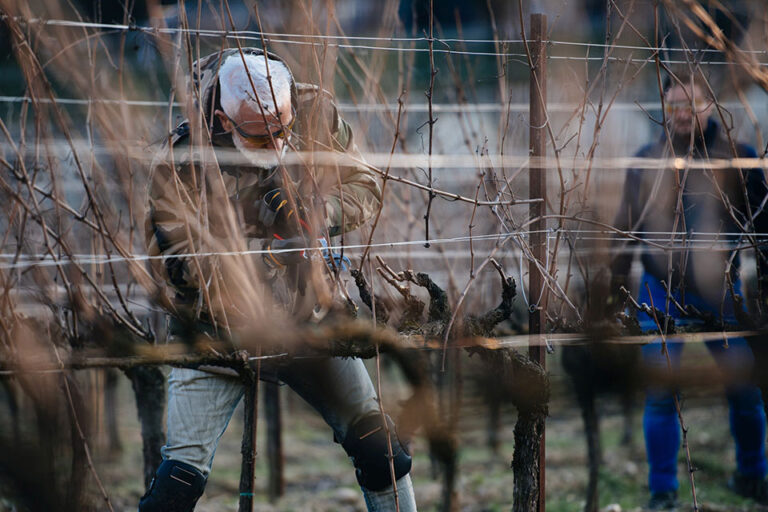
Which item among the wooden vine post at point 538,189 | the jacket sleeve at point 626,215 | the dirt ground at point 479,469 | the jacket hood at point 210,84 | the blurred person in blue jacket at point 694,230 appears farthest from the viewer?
the dirt ground at point 479,469

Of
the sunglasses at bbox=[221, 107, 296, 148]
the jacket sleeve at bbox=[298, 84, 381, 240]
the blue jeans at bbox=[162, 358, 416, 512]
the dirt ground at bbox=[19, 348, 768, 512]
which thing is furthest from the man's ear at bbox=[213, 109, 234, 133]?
the dirt ground at bbox=[19, 348, 768, 512]

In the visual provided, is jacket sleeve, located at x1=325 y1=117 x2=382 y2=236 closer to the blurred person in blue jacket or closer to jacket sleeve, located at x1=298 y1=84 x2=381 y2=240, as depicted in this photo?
jacket sleeve, located at x1=298 y1=84 x2=381 y2=240

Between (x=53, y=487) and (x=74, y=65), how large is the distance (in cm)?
127

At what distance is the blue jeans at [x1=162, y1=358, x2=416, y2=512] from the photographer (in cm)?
197

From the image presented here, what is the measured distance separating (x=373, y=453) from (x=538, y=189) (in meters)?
0.88

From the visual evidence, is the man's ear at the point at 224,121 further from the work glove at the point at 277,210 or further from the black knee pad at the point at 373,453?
the black knee pad at the point at 373,453

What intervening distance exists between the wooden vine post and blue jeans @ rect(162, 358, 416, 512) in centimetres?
49

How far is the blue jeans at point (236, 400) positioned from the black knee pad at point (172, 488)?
22mm

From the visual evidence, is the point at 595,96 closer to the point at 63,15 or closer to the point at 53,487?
the point at 63,15

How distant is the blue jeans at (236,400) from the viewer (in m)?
1.97

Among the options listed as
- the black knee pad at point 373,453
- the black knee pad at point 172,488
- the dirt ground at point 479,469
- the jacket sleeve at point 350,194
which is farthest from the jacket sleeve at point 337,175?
the dirt ground at point 479,469

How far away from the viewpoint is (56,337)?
209 cm

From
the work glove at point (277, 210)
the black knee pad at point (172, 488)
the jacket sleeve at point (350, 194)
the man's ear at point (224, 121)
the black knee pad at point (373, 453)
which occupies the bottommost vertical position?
the black knee pad at point (172, 488)

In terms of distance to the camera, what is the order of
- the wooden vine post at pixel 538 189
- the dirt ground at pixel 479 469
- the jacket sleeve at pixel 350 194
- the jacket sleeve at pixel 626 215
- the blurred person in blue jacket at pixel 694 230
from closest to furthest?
the jacket sleeve at pixel 350 194 → the wooden vine post at pixel 538 189 → the blurred person in blue jacket at pixel 694 230 → the jacket sleeve at pixel 626 215 → the dirt ground at pixel 479 469
